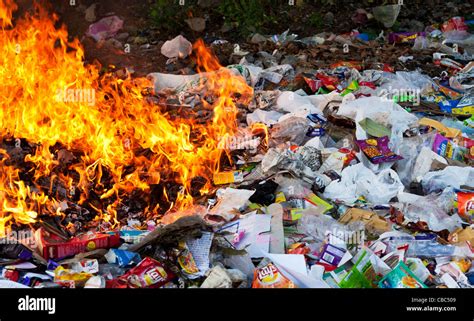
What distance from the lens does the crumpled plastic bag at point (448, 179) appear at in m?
4.96

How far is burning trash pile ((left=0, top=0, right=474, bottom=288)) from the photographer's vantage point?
12.8 ft

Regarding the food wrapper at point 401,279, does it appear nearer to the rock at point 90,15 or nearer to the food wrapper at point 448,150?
the food wrapper at point 448,150

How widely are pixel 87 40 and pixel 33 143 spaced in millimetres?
2986

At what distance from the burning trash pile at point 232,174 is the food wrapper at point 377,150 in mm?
14

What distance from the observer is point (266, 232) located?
13.9 ft

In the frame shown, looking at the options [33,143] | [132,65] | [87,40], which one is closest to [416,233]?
[33,143]

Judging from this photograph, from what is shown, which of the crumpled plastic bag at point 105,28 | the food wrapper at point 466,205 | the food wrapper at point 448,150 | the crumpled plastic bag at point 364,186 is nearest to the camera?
the food wrapper at point 466,205

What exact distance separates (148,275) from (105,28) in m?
5.26

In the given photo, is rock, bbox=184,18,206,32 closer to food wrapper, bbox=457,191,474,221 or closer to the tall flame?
the tall flame

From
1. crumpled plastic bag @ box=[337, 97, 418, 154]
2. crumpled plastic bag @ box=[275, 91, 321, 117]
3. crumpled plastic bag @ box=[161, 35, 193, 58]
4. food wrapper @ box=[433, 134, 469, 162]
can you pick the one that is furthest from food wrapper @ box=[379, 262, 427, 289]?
crumpled plastic bag @ box=[161, 35, 193, 58]

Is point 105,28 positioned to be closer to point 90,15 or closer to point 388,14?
point 90,15

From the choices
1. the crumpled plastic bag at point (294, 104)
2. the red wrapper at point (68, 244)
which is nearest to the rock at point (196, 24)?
the crumpled plastic bag at point (294, 104)

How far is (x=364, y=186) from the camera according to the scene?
16.2ft
